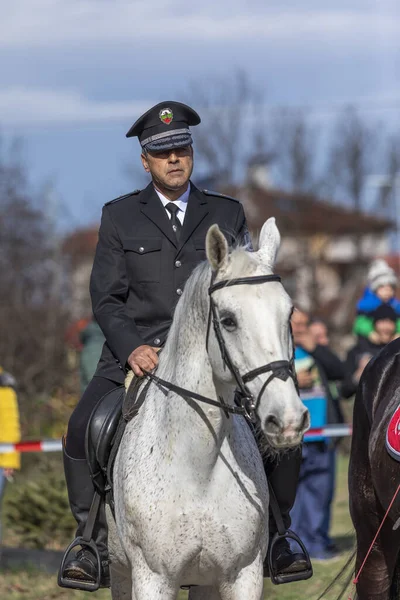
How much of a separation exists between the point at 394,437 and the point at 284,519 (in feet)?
3.11

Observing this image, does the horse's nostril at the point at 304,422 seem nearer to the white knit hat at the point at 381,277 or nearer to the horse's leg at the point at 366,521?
the horse's leg at the point at 366,521

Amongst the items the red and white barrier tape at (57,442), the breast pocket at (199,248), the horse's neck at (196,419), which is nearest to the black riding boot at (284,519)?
the horse's neck at (196,419)

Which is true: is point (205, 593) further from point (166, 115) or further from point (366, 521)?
point (166, 115)

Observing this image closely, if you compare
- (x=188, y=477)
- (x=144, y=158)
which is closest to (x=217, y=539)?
(x=188, y=477)

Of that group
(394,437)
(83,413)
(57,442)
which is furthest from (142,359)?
(57,442)

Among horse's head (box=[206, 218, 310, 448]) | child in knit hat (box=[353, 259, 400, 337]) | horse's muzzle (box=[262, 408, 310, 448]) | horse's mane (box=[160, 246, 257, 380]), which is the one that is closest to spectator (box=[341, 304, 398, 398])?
child in knit hat (box=[353, 259, 400, 337])

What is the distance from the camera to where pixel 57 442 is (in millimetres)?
12055

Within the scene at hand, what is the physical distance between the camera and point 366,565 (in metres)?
7.22

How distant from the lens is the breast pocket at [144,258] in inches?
239

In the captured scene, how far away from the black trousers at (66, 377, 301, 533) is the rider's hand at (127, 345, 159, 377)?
0.48 meters

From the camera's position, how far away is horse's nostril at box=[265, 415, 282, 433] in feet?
15.5

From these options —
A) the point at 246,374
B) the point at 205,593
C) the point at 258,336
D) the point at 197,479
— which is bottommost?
the point at 205,593

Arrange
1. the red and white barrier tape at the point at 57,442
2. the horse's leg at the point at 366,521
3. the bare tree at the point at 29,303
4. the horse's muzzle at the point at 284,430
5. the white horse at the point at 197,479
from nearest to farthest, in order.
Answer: the horse's muzzle at the point at 284,430
the white horse at the point at 197,479
the horse's leg at the point at 366,521
the red and white barrier tape at the point at 57,442
the bare tree at the point at 29,303

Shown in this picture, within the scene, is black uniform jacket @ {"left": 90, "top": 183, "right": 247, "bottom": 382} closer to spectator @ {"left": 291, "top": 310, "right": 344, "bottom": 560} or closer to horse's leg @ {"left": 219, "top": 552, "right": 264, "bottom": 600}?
horse's leg @ {"left": 219, "top": 552, "right": 264, "bottom": 600}
